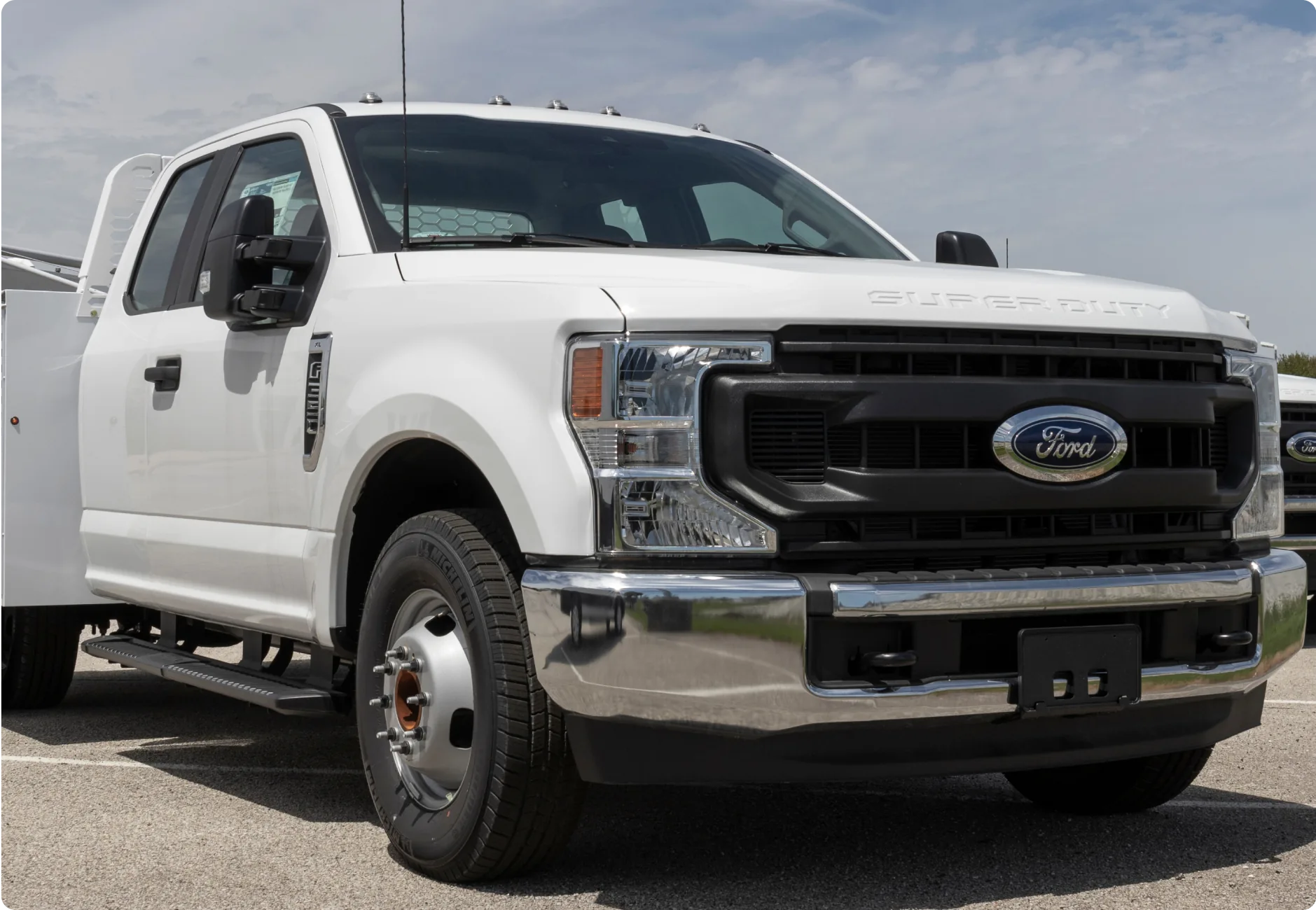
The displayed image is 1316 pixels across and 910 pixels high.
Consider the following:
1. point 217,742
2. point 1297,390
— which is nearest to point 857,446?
point 217,742

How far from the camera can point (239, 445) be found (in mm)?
4961

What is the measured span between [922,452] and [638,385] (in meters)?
0.64

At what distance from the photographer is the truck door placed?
4.72 meters

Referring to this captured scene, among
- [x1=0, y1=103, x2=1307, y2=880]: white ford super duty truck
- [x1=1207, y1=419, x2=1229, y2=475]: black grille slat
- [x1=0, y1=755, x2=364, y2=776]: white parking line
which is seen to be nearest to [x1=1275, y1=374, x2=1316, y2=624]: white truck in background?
[x1=0, y1=103, x2=1307, y2=880]: white ford super duty truck

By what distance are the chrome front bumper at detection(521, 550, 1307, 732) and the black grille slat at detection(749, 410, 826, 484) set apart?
233mm

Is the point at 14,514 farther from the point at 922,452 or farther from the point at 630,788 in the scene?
the point at 922,452

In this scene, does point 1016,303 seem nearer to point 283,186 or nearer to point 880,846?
point 880,846

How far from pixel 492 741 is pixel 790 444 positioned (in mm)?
953

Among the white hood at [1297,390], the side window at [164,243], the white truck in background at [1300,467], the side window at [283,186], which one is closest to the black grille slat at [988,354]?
the side window at [283,186]

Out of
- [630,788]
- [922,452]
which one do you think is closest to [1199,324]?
[922,452]

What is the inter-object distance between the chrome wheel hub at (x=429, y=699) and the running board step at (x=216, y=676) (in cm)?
44

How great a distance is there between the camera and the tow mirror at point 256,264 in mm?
4617

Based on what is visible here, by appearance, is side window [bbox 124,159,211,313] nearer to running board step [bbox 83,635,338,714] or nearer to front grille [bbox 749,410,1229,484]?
running board step [bbox 83,635,338,714]

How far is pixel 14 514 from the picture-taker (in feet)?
20.0
